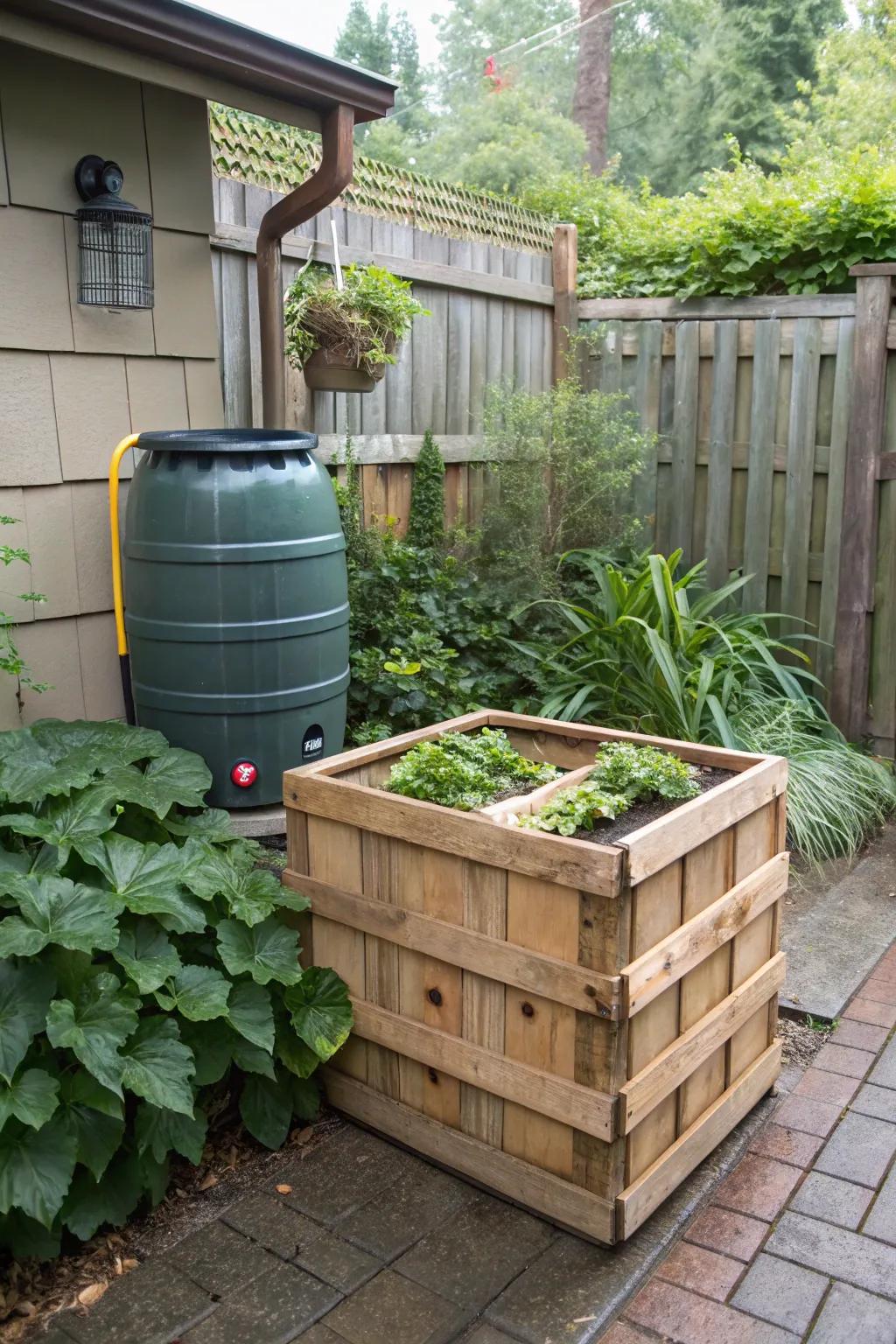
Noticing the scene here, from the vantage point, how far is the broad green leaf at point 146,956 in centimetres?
189

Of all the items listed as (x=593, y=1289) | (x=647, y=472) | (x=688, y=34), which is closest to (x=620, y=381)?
(x=647, y=472)

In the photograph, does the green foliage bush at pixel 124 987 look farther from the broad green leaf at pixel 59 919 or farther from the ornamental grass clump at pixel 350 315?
the ornamental grass clump at pixel 350 315

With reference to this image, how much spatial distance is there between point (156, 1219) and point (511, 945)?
80cm

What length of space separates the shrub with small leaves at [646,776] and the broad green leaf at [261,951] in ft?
2.25

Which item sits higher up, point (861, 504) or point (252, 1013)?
point (861, 504)

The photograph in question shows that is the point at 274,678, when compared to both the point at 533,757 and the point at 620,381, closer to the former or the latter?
the point at 533,757

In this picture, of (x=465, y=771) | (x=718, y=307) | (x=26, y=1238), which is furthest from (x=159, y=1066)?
(x=718, y=307)

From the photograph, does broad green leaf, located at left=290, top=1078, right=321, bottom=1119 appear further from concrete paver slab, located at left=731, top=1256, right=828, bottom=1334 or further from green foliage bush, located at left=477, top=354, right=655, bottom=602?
green foliage bush, located at left=477, top=354, right=655, bottom=602

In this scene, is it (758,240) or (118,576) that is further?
(758,240)

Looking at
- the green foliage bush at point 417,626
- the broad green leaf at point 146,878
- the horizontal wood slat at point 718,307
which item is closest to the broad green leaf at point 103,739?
the broad green leaf at point 146,878

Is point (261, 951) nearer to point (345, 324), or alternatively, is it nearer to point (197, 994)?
point (197, 994)

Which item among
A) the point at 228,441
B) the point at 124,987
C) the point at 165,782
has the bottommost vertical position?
the point at 124,987

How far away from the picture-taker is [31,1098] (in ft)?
5.56

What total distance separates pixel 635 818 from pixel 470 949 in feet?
1.31
